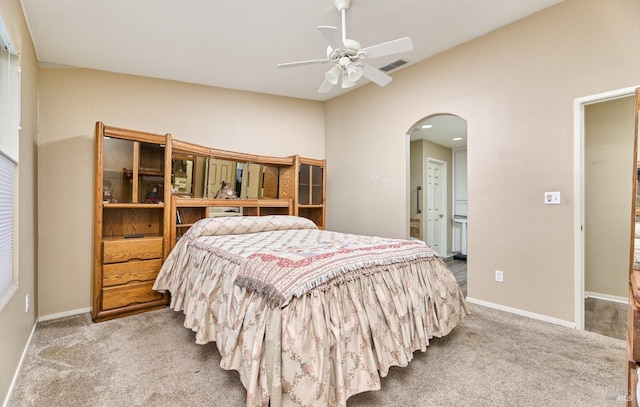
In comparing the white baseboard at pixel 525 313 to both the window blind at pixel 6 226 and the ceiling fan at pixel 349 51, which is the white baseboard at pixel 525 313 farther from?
the window blind at pixel 6 226

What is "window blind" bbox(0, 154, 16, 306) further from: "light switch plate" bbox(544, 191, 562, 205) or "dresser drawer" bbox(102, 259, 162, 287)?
"light switch plate" bbox(544, 191, 562, 205)

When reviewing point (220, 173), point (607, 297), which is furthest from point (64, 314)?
point (607, 297)

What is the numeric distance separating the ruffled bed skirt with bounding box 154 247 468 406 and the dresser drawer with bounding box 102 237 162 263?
94 centimetres

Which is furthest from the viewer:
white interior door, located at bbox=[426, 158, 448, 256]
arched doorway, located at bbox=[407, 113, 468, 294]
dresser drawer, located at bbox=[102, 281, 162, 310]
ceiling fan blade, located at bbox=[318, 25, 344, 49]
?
white interior door, located at bbox=[426, 158, 448, 256]

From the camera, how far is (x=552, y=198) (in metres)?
2.66

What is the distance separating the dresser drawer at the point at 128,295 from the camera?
9.03ft

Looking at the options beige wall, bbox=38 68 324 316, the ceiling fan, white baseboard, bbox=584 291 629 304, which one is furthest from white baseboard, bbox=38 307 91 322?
white baseboard, bbox=584 291 629 304

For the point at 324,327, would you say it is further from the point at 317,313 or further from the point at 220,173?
the point at 220,173

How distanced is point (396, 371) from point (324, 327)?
2.53 ft

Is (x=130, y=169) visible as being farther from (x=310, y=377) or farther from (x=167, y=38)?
(x=310, y=377)

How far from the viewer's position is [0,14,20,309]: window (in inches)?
65.9

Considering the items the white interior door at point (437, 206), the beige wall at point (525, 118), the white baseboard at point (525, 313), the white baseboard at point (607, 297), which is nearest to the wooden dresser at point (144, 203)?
the beige wall at point (525, 118)

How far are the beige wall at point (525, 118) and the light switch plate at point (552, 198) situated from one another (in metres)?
0.04

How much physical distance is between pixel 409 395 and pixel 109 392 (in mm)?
1710
